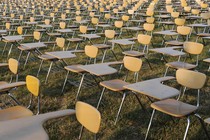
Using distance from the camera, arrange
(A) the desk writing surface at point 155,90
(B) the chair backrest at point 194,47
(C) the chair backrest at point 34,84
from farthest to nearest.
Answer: (B) the chair backrest at point 194,47
(C) the chair backrest at point 34,84
(A) the desk writing surface at point 155,90

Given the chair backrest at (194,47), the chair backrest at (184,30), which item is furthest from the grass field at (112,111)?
the chair backrest at (184,30)

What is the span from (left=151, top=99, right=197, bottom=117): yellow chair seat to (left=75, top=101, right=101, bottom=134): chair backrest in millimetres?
1170

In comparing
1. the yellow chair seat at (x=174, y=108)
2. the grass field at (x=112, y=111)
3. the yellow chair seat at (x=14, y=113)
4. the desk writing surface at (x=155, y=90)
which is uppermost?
the desk writing surface at (x=155, y=90)

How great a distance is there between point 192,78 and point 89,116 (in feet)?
6.21

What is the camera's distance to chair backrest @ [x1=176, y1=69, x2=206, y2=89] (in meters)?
3.92

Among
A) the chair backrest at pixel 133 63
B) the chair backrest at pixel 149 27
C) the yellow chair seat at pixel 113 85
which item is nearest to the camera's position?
the yellow chair seat at pixel 113 85

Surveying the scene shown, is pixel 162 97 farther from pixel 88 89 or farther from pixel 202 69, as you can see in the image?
pixel 202 69

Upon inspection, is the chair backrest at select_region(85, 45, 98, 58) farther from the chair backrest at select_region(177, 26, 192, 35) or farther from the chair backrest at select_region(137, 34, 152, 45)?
the chair backrest at select_region(177, 26, 192, 35)

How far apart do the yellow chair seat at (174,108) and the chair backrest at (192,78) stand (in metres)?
0.37

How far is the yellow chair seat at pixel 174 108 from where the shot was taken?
355 cm

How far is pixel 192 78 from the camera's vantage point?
13.3 feet

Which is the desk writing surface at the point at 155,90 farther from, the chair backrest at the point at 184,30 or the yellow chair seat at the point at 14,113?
the chair backrest at the point at 184,30

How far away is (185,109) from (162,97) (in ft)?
1.64

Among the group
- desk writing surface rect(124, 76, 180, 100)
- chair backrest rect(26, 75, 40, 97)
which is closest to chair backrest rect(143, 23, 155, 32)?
desk writing surface rect(124, 76, 180, 100)
